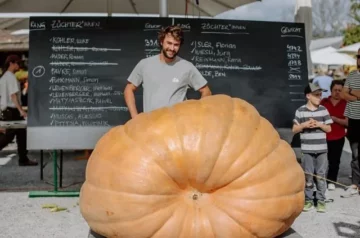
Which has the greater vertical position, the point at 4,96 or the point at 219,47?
the point at 219,47

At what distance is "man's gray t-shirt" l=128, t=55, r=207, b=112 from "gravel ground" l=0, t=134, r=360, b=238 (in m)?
1.54

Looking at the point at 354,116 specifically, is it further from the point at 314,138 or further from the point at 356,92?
the point at 314,138

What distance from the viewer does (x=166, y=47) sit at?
3.70 meters

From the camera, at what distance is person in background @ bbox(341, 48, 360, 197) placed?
19.8 feet

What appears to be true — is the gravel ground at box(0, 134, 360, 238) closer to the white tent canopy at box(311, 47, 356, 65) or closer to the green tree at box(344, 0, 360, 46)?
the white tent canopy at box(311, 47, 356, 65)

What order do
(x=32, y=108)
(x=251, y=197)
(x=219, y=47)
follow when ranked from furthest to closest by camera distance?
(x=219, y=47) → (x=32, y=108) → (x=251, y=197)

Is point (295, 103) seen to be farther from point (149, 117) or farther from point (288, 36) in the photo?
point (149, 117)

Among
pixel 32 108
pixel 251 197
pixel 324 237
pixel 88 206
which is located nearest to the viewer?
pixel 251 197

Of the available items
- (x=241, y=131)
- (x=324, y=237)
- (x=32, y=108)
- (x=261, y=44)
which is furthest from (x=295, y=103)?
(x=241, y=131)

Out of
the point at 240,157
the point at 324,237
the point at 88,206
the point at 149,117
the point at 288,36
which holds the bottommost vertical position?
the point at 324,237

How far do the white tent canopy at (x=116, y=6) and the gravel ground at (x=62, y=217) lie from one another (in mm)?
2409

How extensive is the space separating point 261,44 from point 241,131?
3808 millimetres

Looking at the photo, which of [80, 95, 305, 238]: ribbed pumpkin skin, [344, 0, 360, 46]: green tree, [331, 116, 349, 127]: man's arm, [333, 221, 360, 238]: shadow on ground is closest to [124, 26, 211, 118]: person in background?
[80, 95, 305, 238]: ribbed pumpkin skin

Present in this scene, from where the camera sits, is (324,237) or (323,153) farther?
(323,153)
